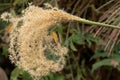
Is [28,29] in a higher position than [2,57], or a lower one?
higher

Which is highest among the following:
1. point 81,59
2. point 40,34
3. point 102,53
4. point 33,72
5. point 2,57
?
point 40,34

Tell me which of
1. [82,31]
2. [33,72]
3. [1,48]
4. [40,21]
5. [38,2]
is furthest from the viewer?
[1,48]

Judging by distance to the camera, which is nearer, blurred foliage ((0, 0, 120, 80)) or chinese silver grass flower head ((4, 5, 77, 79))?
chinese silver grass flower head ((4, 5, 77, 79))

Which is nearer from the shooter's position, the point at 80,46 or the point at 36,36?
the point at 36,36

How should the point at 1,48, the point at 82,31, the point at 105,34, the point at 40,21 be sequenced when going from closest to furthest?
the point at 40,21 < the point at 105,34 < the point at 82,31 < the point at 1,48

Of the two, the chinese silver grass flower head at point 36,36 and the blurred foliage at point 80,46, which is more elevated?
the chinese silver grass flower head at point 36,36

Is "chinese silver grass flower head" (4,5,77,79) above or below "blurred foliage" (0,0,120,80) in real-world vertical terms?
above

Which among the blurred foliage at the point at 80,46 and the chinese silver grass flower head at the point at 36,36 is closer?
the chinese silver grass flower head at the point at 36,36

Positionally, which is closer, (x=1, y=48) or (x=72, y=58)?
(x=72, y=58)

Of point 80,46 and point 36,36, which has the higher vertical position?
point 36,36

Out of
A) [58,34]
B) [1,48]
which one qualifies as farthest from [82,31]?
[1,48]

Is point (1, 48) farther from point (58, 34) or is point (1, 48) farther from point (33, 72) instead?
point (33, 72)
